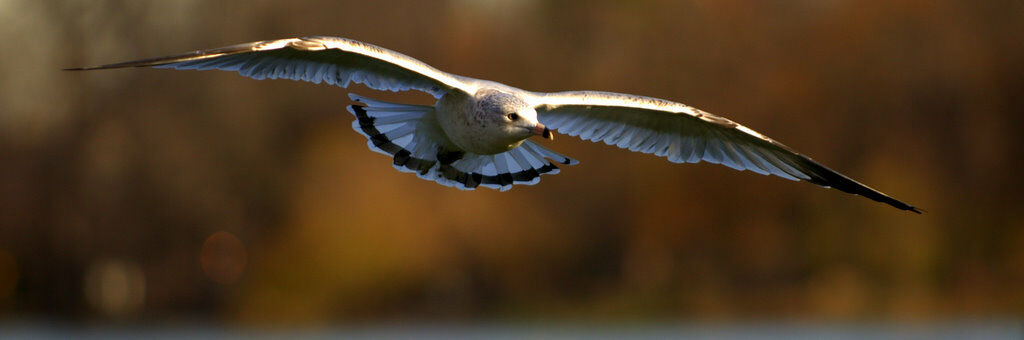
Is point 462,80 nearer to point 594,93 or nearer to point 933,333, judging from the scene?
point 594,93

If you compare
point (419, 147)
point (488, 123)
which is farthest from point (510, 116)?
point (419, 147)

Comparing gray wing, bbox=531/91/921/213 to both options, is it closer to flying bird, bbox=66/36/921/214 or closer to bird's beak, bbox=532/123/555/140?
flying bird, bbox=66/36/921/214

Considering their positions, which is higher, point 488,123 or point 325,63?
point 325,63

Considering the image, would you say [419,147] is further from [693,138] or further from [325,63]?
[693,138]

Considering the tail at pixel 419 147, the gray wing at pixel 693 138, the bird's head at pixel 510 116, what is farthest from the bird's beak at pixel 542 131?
the tail at pixel 419 147

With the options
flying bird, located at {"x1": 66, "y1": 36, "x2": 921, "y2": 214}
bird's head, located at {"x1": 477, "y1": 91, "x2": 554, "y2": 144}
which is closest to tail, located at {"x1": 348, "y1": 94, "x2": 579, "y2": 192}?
flying bird, located at {"x1": 66, "y1": 36, "x2": 921, "y2": 214}

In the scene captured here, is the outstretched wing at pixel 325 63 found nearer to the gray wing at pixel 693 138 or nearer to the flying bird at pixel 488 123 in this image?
the flying bird at pixel 488 123

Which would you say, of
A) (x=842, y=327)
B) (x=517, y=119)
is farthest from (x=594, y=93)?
(x=842, y=327)
